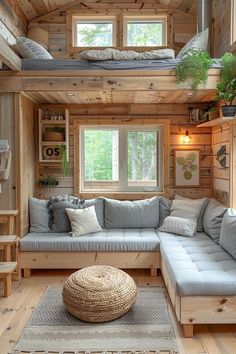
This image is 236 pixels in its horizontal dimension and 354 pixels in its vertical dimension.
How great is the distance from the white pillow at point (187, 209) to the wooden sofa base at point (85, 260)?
0.67 m

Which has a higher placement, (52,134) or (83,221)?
(52,134)

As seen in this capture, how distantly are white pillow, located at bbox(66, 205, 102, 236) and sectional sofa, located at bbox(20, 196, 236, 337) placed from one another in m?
0.08

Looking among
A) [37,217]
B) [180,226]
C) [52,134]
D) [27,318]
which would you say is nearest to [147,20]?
[52,134]

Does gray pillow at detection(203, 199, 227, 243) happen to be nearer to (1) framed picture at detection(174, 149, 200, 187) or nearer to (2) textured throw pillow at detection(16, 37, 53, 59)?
(1) framed picture at detection(174, 149, 200, 187)

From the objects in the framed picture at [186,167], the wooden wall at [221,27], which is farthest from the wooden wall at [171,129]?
the wooden wall at [221,27]

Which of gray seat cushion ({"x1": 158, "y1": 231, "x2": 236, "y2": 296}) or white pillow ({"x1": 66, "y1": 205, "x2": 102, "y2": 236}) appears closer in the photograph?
gray seat cushion ({"x1": 158, "y1": 231, "x2": 236, "y2": 296})

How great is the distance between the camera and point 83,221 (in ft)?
13.8

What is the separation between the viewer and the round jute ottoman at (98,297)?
274 centimetres

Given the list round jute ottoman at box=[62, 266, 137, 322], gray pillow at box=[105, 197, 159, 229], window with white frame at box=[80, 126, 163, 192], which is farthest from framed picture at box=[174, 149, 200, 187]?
round jute ottoman at box=[62, 266, 137, 322]

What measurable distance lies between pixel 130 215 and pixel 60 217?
0.91m

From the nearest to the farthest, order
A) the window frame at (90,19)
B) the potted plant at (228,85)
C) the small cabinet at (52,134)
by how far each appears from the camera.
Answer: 1. the potted plant at (228,85)
2. the small cabinet at (52,134)
3. the window frame at (90,19)

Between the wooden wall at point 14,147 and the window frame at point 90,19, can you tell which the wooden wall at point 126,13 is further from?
the wooden wall at point 14,147

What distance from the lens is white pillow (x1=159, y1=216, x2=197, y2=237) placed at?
4074mm

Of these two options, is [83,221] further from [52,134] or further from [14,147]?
[52,134]
